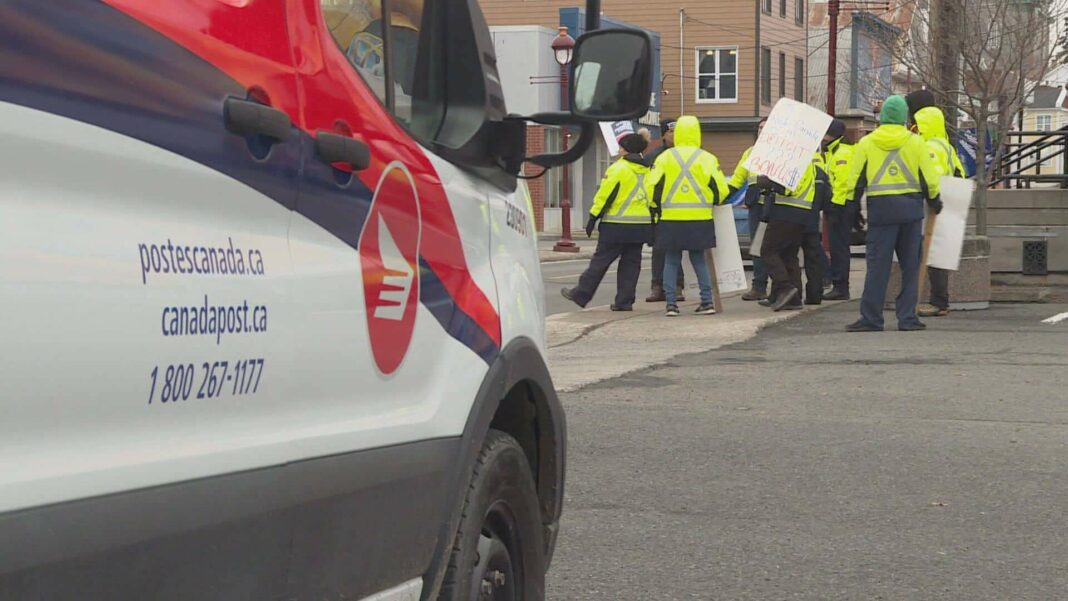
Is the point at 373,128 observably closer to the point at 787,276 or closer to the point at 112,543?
the point at 112,543

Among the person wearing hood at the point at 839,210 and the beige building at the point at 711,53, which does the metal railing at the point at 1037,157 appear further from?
the beige building at the point at 711,53

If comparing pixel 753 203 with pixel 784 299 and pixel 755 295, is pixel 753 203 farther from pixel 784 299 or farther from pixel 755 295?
pixel 784 299

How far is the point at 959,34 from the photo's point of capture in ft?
56.9

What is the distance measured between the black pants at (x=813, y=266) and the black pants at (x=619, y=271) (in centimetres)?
159

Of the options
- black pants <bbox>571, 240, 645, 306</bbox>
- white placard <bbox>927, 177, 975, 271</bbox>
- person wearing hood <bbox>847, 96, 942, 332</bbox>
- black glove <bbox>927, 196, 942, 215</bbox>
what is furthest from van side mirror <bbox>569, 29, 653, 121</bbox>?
black pants <bbox>571, 240, 645, 306</bbox>

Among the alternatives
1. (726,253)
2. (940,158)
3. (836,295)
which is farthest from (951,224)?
(836,295)

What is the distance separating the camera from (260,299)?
2488 mm

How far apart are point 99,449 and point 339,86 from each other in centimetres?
102

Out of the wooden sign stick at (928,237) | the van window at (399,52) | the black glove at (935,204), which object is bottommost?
the wooden sign stick at (928,237)

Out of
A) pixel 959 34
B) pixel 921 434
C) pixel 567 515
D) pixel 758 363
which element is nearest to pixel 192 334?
pixel 567 515

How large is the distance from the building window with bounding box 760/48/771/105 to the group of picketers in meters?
36.4

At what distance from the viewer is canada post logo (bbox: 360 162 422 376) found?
2.90m

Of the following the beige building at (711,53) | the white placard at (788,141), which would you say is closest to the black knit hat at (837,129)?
the white placard at (788,141)

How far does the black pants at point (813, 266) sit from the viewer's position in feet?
52.2
